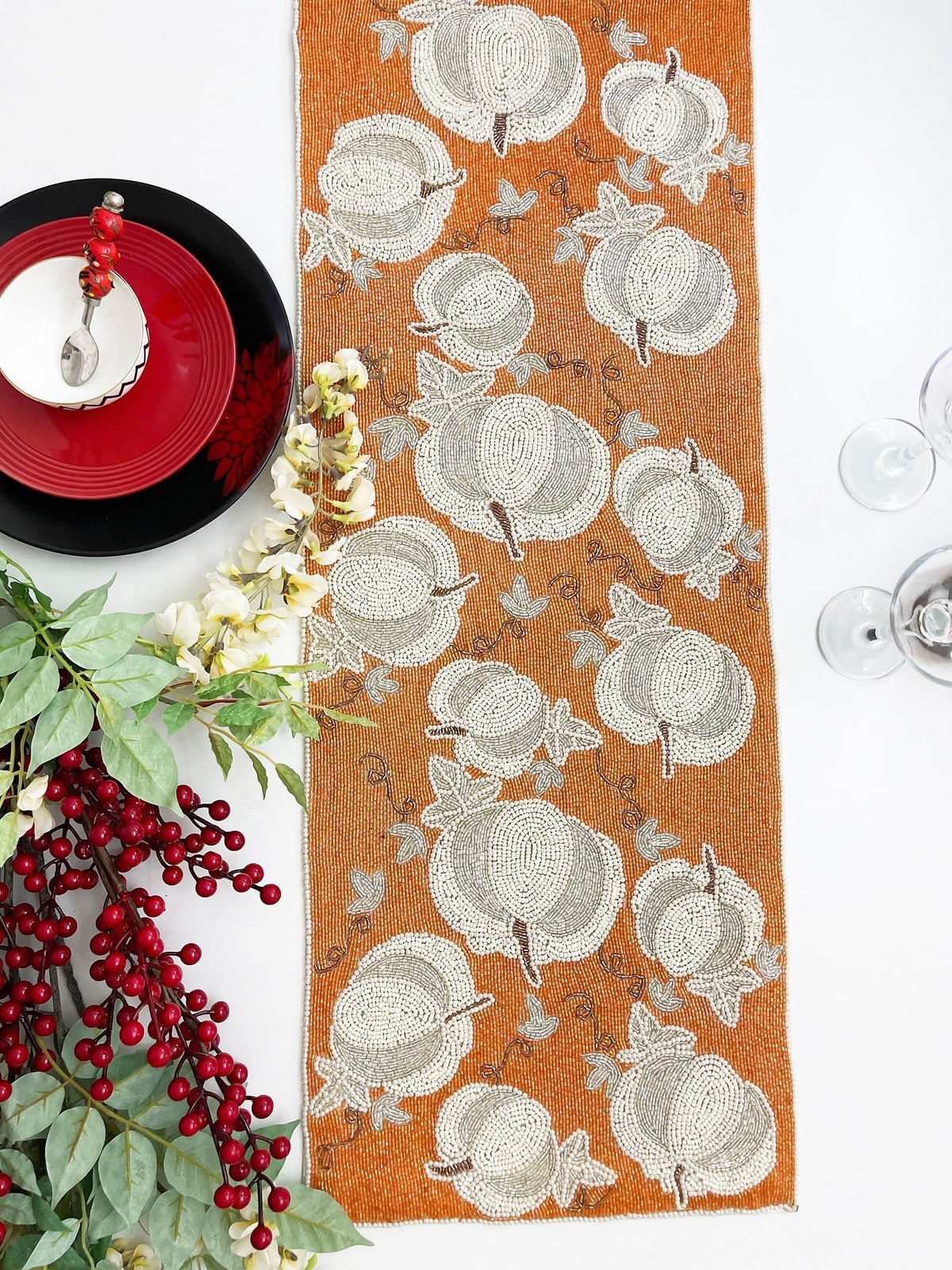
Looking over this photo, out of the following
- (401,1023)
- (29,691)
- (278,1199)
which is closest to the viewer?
(29,691)

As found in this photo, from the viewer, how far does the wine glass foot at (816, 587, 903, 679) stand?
0.91m

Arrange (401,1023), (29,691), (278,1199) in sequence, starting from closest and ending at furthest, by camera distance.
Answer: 1. (29,691)
2. (278,1199)
3. (401,1023)

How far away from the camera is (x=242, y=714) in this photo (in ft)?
2.32

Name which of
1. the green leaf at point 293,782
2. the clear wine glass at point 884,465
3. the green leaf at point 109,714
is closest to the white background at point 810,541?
the clear wine glass at point 884,465

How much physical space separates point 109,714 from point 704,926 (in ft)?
2.01

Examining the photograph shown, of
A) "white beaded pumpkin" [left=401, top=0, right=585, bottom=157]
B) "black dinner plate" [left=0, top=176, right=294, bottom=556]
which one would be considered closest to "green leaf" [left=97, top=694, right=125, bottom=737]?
"black dinner plate" [left=0, top=176, right=294, bottom=556]

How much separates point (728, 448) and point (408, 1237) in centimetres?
87

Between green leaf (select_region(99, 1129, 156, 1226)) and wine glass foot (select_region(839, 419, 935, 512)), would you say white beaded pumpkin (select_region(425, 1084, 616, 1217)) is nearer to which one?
green leaf (select_region(99, 1129, 156, 1226))

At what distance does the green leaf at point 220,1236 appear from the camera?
2.47ft

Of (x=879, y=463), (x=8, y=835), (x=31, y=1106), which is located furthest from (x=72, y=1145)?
(x=879, y=463)

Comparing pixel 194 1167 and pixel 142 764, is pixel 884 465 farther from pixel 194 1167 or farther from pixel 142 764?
pixel 194 1167

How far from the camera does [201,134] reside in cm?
88

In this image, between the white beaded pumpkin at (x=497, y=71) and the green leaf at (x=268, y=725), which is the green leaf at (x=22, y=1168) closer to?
the green leaf at (x=268, y=725)

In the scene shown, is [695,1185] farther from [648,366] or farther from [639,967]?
[648,366]
